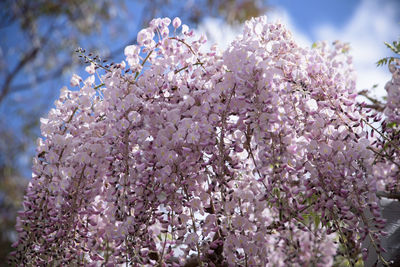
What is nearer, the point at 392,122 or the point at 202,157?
the point at 202,157

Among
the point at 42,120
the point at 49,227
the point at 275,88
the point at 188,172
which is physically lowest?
the point at 49,227

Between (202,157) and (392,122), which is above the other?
(392,122)

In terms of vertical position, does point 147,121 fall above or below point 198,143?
above

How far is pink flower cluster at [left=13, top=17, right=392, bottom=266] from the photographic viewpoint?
1.33 meters

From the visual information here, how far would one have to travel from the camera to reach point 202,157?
1.43m

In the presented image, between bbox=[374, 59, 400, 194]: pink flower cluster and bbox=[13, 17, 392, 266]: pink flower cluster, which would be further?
bbox=[374, 59, 400, 194]: pink flower cluster

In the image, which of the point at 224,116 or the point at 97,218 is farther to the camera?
the point at 97,218

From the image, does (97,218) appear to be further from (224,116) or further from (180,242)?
(224,116)

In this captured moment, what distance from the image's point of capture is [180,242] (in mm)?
1378

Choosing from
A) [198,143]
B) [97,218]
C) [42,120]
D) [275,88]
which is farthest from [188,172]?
[42,120]

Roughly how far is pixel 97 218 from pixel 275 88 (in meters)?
1.08

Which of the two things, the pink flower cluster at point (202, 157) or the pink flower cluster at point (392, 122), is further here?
the pink flower cluster at point (392, 122)

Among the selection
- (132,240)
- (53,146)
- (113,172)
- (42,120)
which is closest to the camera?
(132,240)

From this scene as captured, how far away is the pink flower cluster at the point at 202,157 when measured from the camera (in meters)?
1.33
